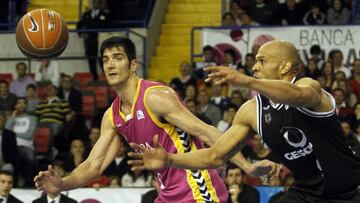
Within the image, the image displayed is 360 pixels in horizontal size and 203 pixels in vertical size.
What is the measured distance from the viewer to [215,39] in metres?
18.2

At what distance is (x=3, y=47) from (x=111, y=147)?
11997 millimetres

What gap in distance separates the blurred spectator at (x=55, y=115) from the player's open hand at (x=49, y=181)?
8.96m

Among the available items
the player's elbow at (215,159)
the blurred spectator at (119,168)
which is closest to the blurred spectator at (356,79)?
the blurred spectator at (119,168)

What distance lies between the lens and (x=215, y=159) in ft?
25.6

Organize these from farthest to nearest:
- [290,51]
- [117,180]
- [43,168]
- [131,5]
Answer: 1. [131,5]
2. [43,168]
3. [117,180]
4. [290,51]

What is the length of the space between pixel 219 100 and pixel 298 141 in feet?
29.0

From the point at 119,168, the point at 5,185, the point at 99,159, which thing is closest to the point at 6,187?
the point at 5,185

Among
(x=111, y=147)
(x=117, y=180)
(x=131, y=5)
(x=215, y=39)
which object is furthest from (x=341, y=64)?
(x=111, y=147)

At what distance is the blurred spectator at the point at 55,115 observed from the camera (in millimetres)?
17094

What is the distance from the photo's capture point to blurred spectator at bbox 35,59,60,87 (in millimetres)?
18859

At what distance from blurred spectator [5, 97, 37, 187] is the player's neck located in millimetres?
7686

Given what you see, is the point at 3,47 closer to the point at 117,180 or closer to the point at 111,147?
the point at 117,180

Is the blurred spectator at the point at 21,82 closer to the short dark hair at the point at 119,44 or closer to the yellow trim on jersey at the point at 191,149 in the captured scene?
the short dark hair at the point at 119,44

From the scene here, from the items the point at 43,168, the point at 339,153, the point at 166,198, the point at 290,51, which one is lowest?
the point at 43,168
